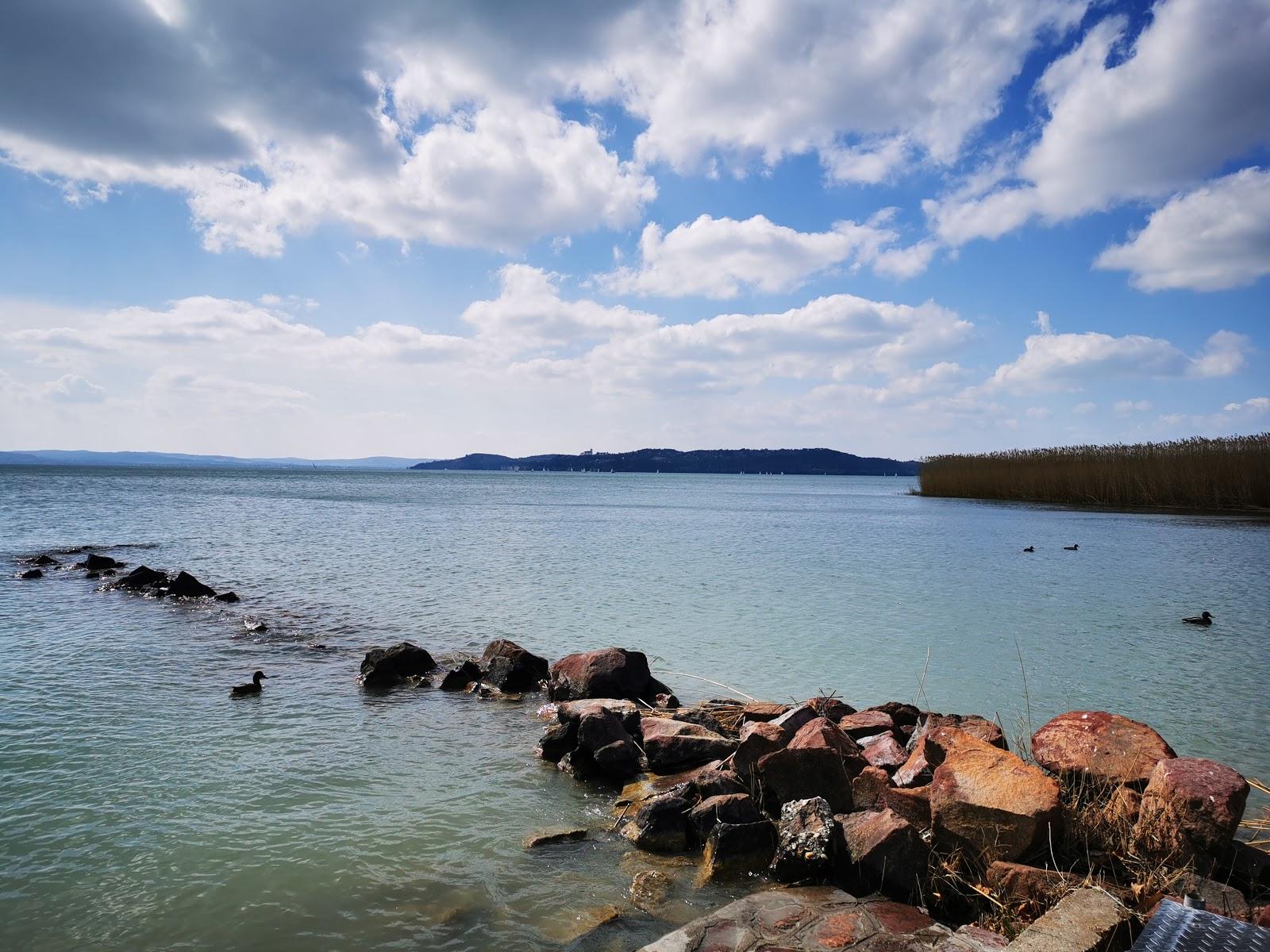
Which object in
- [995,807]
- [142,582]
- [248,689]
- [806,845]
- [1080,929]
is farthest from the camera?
[142,582]

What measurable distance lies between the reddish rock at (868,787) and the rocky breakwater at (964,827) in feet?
0.05

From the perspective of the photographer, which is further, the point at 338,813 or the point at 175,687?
the point at 175,687

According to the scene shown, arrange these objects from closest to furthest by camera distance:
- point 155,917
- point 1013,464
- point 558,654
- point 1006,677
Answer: point 155,917 → point 1006,677 → point 558,654 → point 1013,464

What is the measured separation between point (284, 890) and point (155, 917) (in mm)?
799

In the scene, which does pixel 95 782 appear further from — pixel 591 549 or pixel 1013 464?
pixel 1013 464

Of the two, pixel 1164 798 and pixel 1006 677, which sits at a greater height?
pixel 1164 798

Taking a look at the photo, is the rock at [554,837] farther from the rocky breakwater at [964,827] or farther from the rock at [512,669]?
the rock at [512,669]

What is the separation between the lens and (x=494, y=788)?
752 cm

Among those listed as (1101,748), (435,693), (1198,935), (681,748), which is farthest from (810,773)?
(435,693)

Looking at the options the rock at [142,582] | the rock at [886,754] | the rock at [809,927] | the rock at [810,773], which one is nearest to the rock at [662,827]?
the rock at [810,773]

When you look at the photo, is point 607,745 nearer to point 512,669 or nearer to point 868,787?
point 868,787

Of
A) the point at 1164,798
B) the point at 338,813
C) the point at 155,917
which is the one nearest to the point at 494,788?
the point at 338,813

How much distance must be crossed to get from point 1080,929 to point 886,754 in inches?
127

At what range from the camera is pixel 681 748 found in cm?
809
